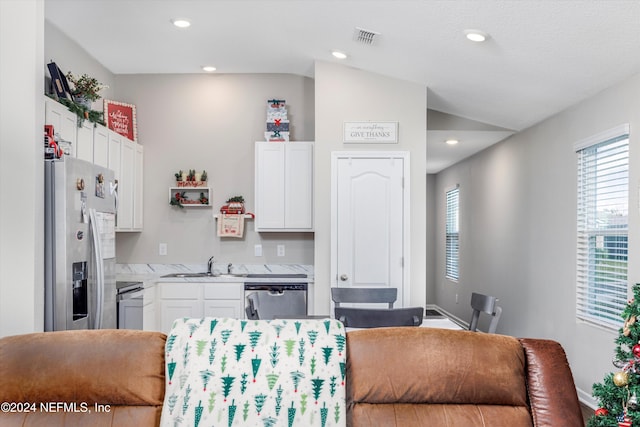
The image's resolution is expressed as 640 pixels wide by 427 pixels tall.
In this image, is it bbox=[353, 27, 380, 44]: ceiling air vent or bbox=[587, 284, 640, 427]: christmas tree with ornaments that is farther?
bbox=[353, 27, 380, 44]: ceiling air vent

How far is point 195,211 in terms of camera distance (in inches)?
228

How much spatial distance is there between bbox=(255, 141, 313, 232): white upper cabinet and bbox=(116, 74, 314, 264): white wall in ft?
1.29

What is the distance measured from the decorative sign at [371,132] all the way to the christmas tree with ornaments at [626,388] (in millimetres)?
3419

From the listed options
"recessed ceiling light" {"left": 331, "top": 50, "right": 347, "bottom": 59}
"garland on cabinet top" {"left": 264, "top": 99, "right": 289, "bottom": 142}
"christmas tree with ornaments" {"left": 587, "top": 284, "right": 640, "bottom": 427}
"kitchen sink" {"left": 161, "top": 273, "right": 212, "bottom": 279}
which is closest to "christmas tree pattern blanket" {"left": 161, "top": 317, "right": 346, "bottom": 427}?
"christmas tree with ornaments" {"left": 587, "top": 284, "right": 640, "bottom": 427}

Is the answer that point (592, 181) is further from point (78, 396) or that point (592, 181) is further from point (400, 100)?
point (78, 396)

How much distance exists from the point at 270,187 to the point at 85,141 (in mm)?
1785

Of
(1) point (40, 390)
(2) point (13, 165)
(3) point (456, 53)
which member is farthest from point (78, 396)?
(3) point (456, 53)

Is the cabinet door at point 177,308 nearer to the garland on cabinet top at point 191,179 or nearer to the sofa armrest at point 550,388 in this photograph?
the garland on cabinet top at point 191,179

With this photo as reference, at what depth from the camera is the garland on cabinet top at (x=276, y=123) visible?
18.1 ft

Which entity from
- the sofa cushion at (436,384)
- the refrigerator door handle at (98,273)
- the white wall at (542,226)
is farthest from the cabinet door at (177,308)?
the sofa cushion at (436,384)

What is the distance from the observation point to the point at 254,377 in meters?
1.61

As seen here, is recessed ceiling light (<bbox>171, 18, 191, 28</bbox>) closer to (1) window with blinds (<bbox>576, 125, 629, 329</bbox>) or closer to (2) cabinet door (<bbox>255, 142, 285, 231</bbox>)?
(2) cabinet door (<bbox>255, 142, 285, 231</bbox>)

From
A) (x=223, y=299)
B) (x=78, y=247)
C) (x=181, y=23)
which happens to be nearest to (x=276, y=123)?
(x=181, y=23)

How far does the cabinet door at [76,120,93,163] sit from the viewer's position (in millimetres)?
4254
